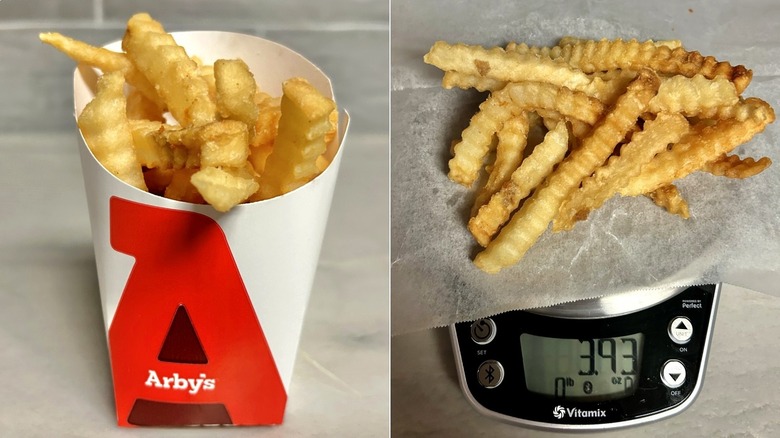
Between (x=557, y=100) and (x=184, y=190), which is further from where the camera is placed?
(x=557, y=100)

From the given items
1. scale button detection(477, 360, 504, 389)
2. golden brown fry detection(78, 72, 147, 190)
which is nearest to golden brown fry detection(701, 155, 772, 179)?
scale button detection(477, 360, 504, 389)

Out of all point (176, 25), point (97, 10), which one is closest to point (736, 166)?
point (176, 25)

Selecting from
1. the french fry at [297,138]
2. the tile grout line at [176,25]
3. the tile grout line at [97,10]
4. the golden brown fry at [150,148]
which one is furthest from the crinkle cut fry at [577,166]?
the tile grout line at [97,10]

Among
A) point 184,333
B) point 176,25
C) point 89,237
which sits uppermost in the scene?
point 176,25

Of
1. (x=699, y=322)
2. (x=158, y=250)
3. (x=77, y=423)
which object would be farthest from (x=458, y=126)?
(x=77, y=423)

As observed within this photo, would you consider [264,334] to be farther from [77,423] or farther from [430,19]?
[430,19]

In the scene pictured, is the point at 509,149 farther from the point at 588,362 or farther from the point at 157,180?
the point at 157,180
